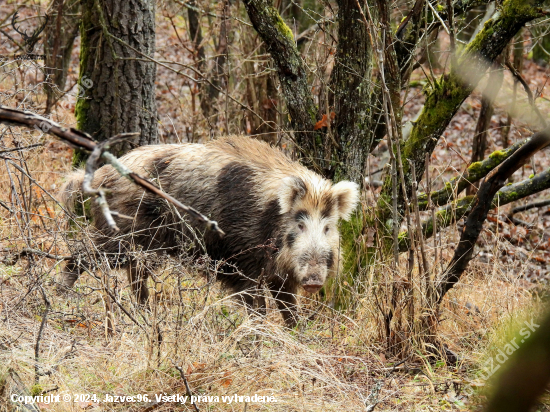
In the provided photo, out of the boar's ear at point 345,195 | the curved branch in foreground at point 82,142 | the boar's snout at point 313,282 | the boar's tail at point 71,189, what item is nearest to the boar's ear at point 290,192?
the boar's ear at point 345,195

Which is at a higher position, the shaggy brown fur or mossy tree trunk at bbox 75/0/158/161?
mossy tree trunk at bbox 75/0/158/161

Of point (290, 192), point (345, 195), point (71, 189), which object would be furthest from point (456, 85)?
point (71, 189)

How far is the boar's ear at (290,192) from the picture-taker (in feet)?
19.0

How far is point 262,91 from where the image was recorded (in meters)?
9.30

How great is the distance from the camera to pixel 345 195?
5914 millimetres

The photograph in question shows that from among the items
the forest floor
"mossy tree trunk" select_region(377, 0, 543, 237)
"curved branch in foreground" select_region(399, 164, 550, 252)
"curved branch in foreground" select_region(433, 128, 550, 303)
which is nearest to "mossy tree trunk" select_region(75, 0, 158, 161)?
the forest floor

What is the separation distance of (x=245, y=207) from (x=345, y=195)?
3.25 ft

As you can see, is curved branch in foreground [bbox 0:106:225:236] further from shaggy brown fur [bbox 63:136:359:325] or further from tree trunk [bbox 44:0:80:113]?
tree trunk [bbox 44:0:80:113]

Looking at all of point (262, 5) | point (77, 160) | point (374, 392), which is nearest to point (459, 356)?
point (374, 392)

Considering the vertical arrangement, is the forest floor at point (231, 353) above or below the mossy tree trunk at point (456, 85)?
below

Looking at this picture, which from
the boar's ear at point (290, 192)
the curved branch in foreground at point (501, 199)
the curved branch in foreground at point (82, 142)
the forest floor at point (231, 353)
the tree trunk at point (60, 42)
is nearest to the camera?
the curved branch in foreground at point (82, 142)

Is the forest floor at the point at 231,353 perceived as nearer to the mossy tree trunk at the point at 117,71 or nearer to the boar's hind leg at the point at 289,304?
the boar's hind leg at the point at 289,304

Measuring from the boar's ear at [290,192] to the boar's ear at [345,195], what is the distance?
32 centimetres

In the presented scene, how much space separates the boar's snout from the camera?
5398 mm
